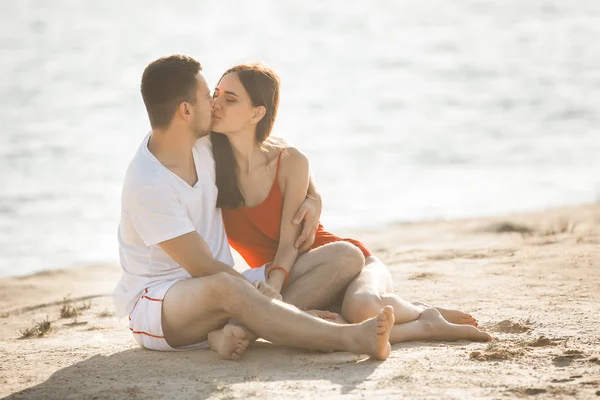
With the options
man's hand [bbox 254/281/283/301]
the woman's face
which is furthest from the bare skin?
the woman's face

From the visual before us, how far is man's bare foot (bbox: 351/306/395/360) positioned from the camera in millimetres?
4414

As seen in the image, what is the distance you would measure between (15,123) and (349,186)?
22.2ft

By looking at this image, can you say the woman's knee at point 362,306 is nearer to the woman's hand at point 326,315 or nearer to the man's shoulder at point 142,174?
the woman's hand at point 326,315

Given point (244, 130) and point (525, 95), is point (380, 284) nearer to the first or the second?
point (244, 130)

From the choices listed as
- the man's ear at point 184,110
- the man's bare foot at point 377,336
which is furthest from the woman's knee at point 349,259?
the man's ear at point 184,110

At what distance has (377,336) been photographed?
14.5 feet

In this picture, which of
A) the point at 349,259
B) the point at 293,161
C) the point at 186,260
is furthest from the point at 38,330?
the point at 349,259

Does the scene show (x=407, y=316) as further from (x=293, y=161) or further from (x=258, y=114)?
(x=258, y=114)

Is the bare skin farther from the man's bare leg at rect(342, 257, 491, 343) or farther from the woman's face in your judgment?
the woman's face

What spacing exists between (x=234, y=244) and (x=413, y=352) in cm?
135

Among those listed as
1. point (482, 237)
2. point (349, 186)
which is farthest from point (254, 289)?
point (349, 186)

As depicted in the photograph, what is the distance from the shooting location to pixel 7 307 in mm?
6953

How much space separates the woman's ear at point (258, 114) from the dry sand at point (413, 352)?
1270 mm

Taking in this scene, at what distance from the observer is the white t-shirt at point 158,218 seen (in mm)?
4703
